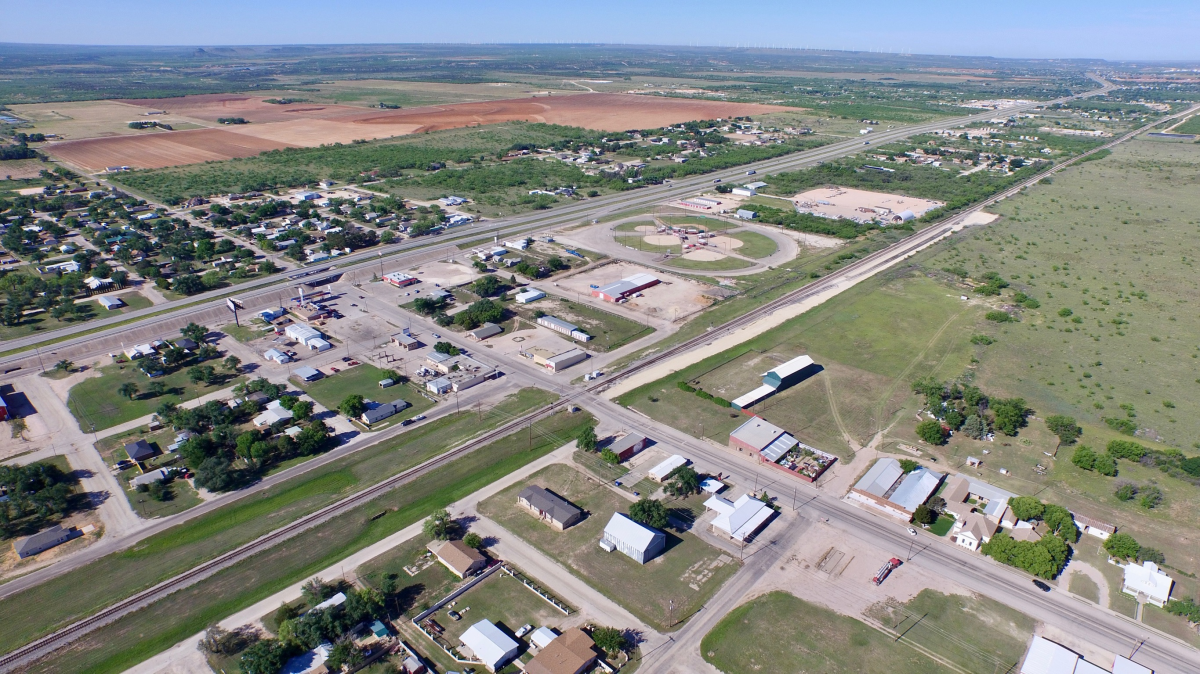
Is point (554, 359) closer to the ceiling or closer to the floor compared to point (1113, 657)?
closer to the ceiling

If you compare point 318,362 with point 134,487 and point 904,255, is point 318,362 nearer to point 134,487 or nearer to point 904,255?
point 134,487

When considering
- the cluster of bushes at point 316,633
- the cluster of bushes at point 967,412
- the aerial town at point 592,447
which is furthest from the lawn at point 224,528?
the cluster of bushes at point 967,412

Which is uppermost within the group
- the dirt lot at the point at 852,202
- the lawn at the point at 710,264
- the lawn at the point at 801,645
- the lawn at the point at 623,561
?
the dirt lot at the point at 852,202

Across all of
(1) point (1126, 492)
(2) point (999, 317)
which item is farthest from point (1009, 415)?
(2) point (999, 317)

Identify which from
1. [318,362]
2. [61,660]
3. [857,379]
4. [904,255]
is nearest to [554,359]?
[318,362]

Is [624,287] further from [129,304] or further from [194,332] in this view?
[129,304]

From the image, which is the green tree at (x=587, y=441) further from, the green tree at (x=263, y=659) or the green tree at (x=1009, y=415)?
the green tree at (x=1009, y=415)
